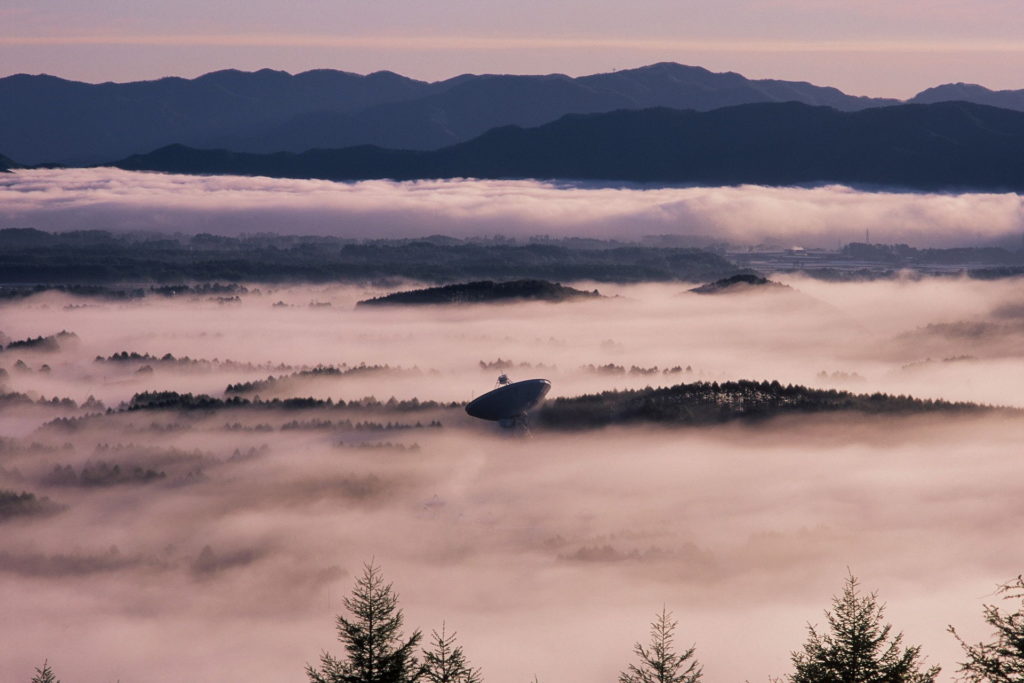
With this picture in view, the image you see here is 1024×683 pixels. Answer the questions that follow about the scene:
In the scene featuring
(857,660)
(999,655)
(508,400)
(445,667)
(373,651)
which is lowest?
(999,655)

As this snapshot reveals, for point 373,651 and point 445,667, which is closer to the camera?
point 373,651

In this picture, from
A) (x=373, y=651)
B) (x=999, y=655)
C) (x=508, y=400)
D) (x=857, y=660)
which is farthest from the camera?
(x=508, y=400)

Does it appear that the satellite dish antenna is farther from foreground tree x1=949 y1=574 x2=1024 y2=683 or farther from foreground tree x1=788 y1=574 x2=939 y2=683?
foreground tree x1=949 y1=574 x2=1024 y2=683

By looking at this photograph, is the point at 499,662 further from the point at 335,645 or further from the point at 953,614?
the point at 953,614

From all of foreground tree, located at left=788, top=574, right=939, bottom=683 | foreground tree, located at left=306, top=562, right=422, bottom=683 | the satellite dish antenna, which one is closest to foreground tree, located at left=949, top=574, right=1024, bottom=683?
foreground tree, located at left=788, top=574, right=939, bottom=683

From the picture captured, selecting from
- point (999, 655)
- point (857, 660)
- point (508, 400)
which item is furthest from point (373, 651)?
point (508, 400)

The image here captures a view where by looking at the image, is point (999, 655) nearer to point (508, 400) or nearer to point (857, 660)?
point (857, 660)

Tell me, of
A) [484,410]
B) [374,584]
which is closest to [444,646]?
[374,584]

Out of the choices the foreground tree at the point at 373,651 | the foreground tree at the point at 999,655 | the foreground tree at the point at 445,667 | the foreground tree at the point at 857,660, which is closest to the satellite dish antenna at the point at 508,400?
the foreground tree at the point at 445,667

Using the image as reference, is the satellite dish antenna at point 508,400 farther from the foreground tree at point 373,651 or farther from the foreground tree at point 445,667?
the foreground tree at point 373,651
